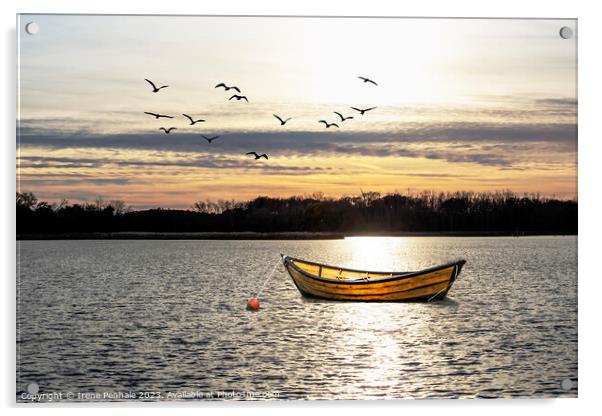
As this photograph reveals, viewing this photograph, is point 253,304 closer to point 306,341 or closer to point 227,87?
point 306,341

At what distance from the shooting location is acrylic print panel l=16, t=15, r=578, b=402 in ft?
31.5

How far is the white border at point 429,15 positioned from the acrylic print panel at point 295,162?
0.12 metres

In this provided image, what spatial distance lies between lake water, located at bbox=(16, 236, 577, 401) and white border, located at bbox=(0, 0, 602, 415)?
0.17 metres

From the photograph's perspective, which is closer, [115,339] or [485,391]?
[485,391]

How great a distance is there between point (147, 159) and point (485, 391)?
4469 millimetres

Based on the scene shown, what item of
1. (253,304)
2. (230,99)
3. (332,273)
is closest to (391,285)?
(332,273)

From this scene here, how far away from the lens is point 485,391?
962 cm

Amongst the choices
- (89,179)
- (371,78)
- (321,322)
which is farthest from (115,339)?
(371,78)

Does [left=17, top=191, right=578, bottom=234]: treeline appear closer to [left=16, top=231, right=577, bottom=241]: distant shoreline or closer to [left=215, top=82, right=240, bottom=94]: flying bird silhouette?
[left=16, top=231, right=577, bottom=241]: distant shoreline

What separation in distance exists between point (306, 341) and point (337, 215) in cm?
177

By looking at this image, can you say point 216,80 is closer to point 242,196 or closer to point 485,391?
point 242,196

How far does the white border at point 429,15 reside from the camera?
912 cm

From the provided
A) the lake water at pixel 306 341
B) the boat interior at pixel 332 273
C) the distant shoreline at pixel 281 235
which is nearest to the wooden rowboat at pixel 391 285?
the boat interior at pixel 332 273

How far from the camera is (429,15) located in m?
9.58
